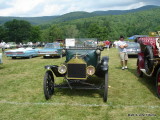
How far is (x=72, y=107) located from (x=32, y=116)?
3.25 ft

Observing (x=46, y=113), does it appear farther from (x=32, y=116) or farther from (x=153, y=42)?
(x=153, y=42)

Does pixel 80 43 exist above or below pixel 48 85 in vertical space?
above

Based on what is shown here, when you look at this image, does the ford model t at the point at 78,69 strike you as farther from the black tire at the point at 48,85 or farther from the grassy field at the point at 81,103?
the grassy field at the point at 81,103

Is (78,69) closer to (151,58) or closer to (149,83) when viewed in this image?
(151,58)

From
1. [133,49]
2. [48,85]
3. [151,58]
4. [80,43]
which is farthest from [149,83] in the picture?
[133,49]

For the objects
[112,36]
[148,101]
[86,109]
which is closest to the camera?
[86,109]

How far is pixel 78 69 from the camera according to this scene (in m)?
5.20

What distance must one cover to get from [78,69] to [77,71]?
6 cm

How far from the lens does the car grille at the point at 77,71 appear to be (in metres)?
5.20

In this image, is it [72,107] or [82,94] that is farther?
[82,94]

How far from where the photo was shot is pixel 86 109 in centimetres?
452

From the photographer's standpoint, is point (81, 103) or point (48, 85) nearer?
point (81, 103)

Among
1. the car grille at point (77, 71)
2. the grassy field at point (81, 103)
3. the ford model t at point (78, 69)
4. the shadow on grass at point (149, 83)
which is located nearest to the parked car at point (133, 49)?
the shadow on grass at point (149, 83)

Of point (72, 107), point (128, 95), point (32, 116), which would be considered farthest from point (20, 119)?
point (128, 95)
